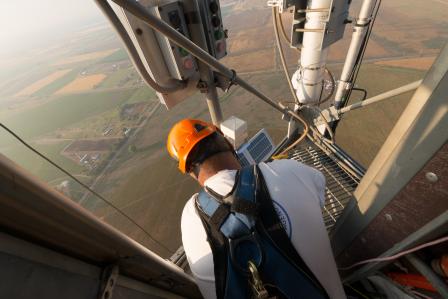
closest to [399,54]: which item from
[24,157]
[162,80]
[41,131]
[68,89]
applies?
[162,80]

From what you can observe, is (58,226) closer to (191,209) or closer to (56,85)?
(191,209)

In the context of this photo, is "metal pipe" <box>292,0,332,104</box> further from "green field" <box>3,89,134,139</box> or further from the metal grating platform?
"green field" <box>3,89,134,139</box>

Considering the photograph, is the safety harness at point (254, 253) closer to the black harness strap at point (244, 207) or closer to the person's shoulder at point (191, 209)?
the black harness strap at point (244, 207)

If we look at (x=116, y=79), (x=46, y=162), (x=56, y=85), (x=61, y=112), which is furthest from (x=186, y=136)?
(x=56, y=85)

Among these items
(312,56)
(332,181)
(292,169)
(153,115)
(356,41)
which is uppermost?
(292,169)

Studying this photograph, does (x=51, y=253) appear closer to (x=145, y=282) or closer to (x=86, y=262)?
(x=86, y=262)

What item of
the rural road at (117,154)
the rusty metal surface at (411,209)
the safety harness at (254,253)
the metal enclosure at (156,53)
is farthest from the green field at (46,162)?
the rusty metal surface at (411,209)
